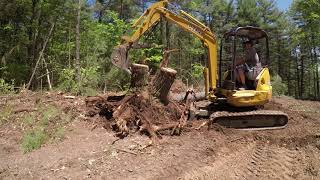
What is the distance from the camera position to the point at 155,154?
798cm

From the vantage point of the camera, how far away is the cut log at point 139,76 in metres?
9.99

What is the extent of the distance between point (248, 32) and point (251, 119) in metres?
2.20

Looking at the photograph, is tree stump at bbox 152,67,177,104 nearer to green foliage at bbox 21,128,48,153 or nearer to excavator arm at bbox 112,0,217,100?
excavator arm at bbox 112,0,217,100

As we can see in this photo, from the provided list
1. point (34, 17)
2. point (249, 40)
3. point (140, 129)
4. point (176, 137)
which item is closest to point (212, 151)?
point (176, 137)

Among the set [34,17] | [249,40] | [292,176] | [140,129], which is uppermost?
[34,17]

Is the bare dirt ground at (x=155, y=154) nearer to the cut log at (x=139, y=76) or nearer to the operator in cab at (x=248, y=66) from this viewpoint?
the cut log at (x=139, y=76)

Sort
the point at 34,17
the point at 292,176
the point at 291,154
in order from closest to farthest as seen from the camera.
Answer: the point at 292,176 → the point at 291,154 → the point at 34,17

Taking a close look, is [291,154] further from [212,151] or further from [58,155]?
[58,155]

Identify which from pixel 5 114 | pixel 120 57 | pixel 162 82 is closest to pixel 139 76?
pixel 162 82

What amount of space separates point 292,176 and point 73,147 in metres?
3.94

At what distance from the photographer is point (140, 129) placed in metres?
8.90

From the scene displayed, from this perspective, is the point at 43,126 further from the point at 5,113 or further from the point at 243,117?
the point at 243,117

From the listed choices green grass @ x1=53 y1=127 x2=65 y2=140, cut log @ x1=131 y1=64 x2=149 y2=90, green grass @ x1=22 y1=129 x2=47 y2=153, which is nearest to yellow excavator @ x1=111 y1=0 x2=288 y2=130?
cut log @ x1=131 y1=64 x2=149 y2=90

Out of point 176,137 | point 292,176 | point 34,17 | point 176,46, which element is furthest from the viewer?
point 176,46
